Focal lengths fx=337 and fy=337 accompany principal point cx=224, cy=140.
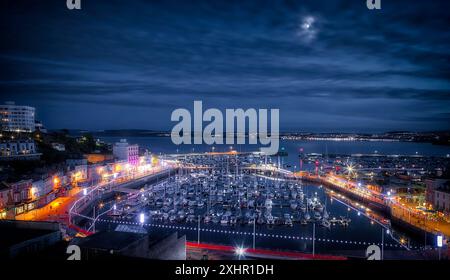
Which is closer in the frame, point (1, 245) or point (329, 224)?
point (1, 245)

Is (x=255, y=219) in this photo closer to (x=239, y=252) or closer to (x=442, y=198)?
(x=239, y=252)

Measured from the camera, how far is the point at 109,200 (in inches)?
552

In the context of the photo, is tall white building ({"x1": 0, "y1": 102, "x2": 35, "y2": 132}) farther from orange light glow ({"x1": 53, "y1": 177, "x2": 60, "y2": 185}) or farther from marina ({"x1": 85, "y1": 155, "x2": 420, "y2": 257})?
marina ({"x1": 85, "y1": 155, "x2": 420, "y2": 257})

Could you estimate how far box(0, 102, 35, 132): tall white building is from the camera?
19844 mm

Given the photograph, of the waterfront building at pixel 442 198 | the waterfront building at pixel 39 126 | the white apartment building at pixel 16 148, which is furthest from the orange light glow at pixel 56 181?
the waterfront building at pixel 442 198

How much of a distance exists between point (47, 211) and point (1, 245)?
6983 mm

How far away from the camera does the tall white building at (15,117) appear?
65.1 ft

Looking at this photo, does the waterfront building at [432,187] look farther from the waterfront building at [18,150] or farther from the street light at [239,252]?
the waterfront building at [18,150]

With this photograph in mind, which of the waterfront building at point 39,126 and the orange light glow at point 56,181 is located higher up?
the waterfront building at point 39,126

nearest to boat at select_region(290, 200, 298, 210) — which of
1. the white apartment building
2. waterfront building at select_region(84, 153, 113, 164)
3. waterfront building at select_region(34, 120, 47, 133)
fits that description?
the white apartment building
